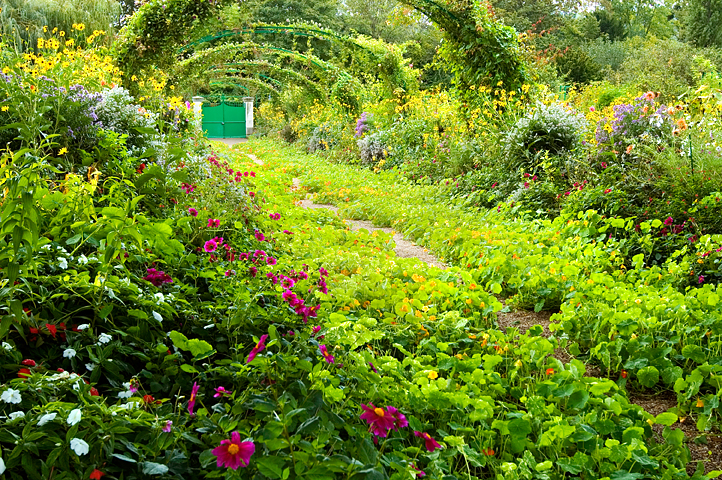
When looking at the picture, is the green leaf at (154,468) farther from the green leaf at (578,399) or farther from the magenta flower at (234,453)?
the green leaf at (578,399)

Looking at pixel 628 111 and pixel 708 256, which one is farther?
pixel 628 111

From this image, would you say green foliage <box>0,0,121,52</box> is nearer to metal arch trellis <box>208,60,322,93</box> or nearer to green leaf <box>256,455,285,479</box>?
metal arch trellis <box>208,60,322,93</box>

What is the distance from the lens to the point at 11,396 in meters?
1.38

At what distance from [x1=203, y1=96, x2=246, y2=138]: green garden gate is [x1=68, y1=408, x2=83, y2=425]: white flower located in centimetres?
3059

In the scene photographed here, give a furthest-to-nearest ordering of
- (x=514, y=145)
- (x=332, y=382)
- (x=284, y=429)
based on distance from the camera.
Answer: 1. (x=514, y=145)
2. (x=332, y=382)
3. (x=284, y=429)

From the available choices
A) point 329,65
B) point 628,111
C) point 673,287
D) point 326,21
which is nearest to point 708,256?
point 673,287

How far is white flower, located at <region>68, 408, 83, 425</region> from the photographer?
1310 millimetres

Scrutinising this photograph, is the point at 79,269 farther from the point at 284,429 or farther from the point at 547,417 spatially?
the point at 547,417

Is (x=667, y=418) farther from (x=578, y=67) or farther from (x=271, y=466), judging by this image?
(x=578, y=67)

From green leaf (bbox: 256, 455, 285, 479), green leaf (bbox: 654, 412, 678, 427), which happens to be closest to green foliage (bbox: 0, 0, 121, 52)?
green leaf (bbox: 256, 455, 285, 479)

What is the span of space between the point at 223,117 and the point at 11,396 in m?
30.8

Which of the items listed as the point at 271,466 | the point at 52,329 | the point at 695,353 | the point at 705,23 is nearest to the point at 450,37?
the point at 695,353

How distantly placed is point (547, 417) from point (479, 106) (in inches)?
252

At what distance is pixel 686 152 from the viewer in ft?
15.1
